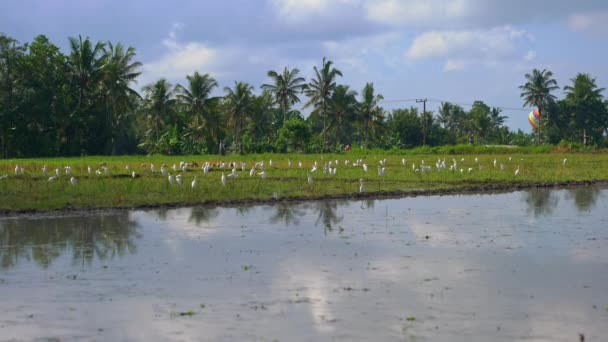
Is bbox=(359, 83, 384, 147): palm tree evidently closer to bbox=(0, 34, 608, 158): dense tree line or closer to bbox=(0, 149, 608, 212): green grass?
bbox=(0, 34, 608, 158): dense tree line

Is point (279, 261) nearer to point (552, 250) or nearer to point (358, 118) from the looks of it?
point (552, 250)

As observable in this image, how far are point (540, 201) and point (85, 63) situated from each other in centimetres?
4016

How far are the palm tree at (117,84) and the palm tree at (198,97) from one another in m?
3.95

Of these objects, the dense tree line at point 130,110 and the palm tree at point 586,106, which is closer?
the dense tree line at point 130,110

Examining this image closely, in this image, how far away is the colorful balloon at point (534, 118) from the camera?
3315 inches

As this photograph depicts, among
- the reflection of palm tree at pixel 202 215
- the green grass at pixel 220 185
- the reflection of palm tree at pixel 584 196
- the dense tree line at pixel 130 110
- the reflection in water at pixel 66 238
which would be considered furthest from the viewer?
the dense tree line at pixel 130 110

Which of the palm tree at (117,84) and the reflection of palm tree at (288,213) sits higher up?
the palm tree at (117,84)

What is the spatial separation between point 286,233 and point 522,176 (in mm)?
19505

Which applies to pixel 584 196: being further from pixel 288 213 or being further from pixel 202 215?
pixel 202 215

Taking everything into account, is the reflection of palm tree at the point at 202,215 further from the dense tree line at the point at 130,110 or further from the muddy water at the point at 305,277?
the dense tree line at the point at 130,110

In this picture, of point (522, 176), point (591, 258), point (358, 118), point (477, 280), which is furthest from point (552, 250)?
point (358, 118)

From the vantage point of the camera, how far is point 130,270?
11609mm

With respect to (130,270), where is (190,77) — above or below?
above

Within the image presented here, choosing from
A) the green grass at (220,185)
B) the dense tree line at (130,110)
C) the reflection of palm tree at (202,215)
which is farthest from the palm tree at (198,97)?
the reflection of palm tree at (202,215)
